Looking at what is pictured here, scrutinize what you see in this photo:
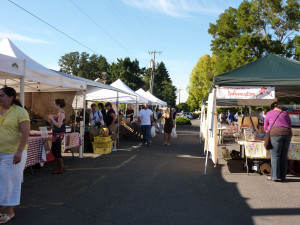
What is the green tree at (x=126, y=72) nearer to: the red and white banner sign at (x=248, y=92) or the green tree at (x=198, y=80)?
the green tree at (x=198, y=80)

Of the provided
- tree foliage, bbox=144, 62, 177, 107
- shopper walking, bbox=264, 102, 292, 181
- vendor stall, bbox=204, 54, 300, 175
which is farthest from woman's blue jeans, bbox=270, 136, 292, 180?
tree foliage, bbox=144, 62, 177, 107

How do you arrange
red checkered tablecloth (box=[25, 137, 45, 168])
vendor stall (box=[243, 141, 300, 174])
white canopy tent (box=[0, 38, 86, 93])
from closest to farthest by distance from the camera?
white canopy tent (box=[0, 38, 86, 93]) < red checkered tablecloth (box=[25, 137, 45, 168]) < vendor stall (box=[243, 141, 300, 174])

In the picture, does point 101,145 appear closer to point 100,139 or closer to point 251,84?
point 100,139

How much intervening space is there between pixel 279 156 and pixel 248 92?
1.80 meters

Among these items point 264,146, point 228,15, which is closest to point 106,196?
point 264,146

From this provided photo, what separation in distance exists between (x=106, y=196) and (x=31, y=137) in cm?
299

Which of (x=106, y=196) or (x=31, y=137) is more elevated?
(x=31, y=137)

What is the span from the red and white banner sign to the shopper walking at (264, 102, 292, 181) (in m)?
0.75

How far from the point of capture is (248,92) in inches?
291

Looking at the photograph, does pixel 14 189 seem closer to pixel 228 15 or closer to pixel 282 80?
pixel 282 80

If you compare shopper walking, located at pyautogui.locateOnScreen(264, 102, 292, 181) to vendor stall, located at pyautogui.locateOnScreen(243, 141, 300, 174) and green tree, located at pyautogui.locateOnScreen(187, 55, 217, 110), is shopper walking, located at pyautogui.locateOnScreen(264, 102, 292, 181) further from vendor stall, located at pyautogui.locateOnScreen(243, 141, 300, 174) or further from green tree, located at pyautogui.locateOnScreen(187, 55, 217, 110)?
green tree, located at pyautogui.locateOnScreen(187, 55, 217, 110)

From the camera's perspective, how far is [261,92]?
7.36m

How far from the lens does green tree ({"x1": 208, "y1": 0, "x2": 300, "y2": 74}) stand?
27.4 m

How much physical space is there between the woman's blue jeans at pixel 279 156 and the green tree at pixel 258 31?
22166mm
